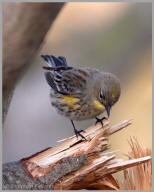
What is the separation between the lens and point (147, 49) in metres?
2.22

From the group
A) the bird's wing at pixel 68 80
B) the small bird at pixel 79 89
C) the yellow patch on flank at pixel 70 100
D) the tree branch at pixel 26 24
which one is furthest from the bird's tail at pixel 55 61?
the tree branch at pixel 26 24

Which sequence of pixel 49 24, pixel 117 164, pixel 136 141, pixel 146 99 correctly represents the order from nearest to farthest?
1. pixel 49 24
2. pixel 117 164
3. pixel 136 141
4. pixel 146 99

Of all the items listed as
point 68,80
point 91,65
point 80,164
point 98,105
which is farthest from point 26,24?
point 68,80

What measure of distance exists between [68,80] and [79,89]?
0.11 metres

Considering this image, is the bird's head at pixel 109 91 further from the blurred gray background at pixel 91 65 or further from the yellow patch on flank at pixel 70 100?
the yellow patch on flank at pixel 70 100

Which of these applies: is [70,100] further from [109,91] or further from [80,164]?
[80,164]

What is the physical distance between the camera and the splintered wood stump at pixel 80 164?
180cm

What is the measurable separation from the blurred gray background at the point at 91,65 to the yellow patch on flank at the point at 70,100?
0.12 meters

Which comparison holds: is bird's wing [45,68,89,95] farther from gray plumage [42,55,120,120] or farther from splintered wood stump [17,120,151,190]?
splintered wood stump [17,120,151,190]

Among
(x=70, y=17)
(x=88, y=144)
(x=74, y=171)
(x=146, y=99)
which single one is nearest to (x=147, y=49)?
(x=146, y=99)

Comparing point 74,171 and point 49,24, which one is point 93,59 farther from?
point 49,24

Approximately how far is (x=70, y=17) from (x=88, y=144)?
86 cm

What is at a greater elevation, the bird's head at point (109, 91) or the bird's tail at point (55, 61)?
the bird's tail at point (55, 61)

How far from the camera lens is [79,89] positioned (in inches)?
100
